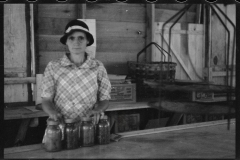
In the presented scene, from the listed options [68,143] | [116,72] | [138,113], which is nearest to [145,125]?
[138,113]

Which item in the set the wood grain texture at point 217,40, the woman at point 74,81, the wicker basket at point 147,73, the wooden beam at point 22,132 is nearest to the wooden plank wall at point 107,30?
the wicker basket at point 147,73

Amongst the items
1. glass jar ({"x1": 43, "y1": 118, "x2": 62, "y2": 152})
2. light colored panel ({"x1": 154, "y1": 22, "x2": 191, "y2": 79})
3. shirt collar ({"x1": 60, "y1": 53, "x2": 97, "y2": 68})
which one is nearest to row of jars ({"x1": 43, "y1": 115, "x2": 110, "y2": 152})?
glass jar ({"x1": 43, "y1": 118, "x2": 62, "y2": 152})

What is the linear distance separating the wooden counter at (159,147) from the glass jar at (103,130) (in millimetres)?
54

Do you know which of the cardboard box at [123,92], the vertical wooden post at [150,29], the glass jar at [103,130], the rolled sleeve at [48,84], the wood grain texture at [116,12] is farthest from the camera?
the vertical wooden post at [150,29]

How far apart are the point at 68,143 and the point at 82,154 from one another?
164mm

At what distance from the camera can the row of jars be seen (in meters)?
2.66

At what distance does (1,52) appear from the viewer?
2.37 m

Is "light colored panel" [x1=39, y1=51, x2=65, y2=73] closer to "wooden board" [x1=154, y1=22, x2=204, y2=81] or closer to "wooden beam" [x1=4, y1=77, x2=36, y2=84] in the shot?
"wooden beam" [x1=4, y1=77, x2=36, y2=84]

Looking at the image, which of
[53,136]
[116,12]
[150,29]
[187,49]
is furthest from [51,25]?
[53,136]

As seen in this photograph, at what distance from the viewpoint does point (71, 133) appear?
273cm

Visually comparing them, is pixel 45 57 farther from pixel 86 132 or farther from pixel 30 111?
pixel 86 132

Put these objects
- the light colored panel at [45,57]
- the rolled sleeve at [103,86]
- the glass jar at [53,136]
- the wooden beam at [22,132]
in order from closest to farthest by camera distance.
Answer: the glass jar at [53,136] < the rolled sleeve at [103,86] < the wooden beam at [22,132] < the light colored panel at [45,57]

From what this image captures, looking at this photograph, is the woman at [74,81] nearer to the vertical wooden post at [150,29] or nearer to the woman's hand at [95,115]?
the woman's hand at [95,115]

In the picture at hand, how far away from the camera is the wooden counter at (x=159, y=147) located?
267cm
